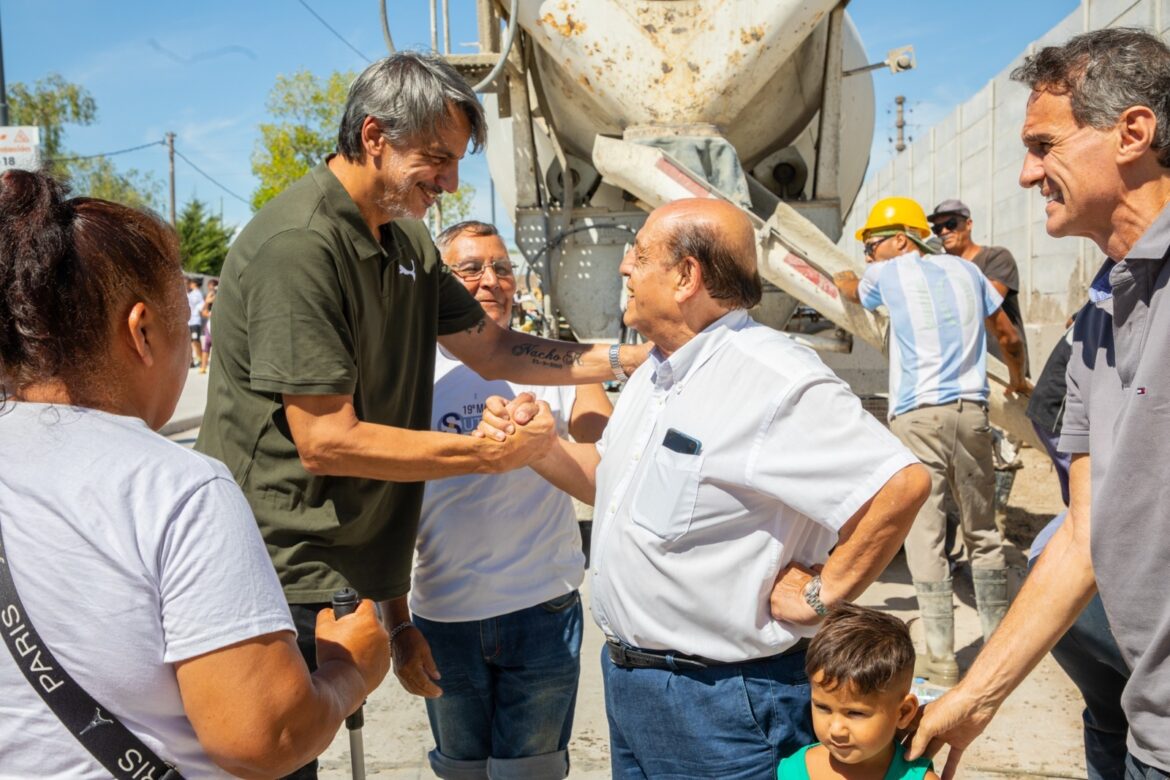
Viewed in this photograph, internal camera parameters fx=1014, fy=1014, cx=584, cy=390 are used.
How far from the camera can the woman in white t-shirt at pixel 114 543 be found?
117cm

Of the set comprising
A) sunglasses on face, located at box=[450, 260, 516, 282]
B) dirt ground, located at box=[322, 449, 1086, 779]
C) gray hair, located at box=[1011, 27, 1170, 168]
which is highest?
gray hair, located at box=[1011, 27, 1170, 168]

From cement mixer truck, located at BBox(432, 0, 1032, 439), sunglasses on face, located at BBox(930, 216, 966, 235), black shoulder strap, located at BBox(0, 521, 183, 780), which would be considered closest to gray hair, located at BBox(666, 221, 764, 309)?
black shoulder strap, located at BBox(0, 521, 183, 780)

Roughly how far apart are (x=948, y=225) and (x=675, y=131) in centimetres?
155

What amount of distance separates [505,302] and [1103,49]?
1.84m

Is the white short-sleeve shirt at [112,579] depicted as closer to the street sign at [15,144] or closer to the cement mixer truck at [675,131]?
the cement mixer truck at [675,131]

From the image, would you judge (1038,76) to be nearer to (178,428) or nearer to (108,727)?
(108,727)

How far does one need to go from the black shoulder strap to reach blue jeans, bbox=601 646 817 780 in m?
1.03

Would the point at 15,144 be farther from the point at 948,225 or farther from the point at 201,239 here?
the point at 201,239

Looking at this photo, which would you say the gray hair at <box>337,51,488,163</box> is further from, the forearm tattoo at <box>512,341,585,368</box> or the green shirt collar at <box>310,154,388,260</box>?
the forearm tattoo at <box>512,341,585,368</box>

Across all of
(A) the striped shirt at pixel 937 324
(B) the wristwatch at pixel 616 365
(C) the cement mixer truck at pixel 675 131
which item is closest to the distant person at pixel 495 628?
(B) the wristwatch at pixel 616 365

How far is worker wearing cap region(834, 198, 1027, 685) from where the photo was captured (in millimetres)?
4234

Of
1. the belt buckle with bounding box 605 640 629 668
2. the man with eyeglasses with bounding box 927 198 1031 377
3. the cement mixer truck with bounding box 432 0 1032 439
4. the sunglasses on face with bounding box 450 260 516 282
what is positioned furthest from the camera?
the man with eyeglasses with bounding box 927 198 1031 377

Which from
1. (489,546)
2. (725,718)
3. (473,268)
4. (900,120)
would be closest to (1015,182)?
(473,268)

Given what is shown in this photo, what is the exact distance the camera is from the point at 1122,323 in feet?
5.44
